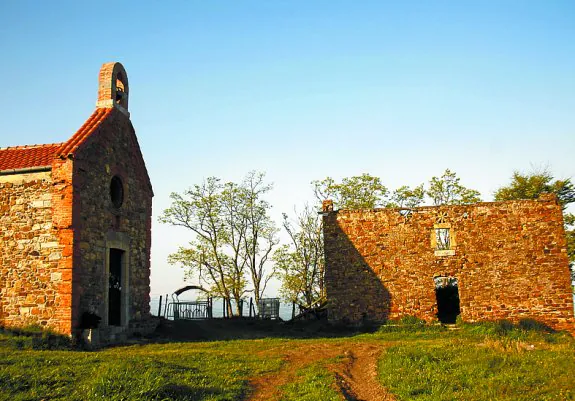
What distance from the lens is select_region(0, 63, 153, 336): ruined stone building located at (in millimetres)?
14508

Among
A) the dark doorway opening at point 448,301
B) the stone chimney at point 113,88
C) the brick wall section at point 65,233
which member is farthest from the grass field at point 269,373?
the dark doorway opening at point 448,301

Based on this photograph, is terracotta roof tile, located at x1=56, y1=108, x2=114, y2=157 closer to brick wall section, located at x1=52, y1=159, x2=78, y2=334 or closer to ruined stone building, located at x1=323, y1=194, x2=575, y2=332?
brick wall section, located at x1=52, y1=159, x2=78, y2=334

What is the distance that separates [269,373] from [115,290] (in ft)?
27.9

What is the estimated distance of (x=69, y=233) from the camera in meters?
14.6

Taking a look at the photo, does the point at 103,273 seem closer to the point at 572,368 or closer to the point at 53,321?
the point at 53,321

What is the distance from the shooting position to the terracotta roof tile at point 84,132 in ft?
49.5

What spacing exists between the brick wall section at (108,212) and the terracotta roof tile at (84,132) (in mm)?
183

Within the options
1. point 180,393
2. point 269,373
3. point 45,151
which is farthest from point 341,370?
point 45,151

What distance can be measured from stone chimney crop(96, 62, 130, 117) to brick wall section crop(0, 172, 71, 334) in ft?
13.7

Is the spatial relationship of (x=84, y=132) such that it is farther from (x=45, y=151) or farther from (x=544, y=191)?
(x=544, y=191)

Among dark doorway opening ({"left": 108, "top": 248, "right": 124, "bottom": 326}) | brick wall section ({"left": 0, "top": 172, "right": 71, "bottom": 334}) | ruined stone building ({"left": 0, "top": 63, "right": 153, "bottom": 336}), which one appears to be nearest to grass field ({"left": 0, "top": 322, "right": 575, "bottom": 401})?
brick wall section ({"left": 0, "top": 172, "right": 71, "bottom": 334})

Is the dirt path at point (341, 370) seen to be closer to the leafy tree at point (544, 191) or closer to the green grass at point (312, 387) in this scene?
the green grass at point (312, 387)

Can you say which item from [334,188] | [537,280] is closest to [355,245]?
[537,280]

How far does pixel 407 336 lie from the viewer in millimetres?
18781
